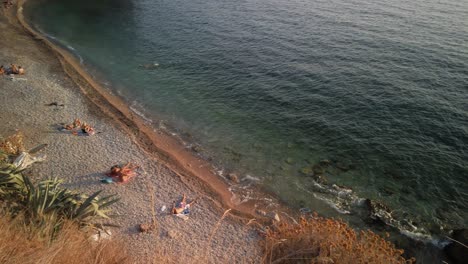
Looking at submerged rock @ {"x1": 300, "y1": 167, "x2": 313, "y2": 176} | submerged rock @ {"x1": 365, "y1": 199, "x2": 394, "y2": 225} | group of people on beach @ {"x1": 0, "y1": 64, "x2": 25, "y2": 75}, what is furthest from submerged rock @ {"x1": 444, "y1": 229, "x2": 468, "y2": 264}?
group of people on beach @ {"x1": 0, "y1": 64, "x2": 25, "y2": 75}

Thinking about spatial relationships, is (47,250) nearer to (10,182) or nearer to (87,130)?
(10,182)

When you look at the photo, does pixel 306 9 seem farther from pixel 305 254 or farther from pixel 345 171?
pixel 305 254

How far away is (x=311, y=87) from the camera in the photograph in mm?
30438

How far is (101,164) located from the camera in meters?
20.0

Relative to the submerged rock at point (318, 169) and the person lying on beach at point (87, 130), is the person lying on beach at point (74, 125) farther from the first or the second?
the submerged rock at point (318, 169)

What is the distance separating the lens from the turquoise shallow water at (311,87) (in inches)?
826

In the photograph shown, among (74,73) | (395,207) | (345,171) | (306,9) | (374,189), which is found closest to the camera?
(395,207)

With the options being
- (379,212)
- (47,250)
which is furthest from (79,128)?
(379,212)

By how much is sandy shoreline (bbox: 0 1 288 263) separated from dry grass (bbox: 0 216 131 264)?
3.66 meters

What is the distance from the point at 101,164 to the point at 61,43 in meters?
27.2

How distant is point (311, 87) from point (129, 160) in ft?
58.9

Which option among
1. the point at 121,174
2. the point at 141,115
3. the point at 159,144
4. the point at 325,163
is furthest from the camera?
the point at 141,115

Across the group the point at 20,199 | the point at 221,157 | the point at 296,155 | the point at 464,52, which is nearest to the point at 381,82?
the point at 464,52

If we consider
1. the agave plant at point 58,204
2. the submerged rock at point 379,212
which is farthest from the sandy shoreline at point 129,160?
the submerged rock at point 379,212
